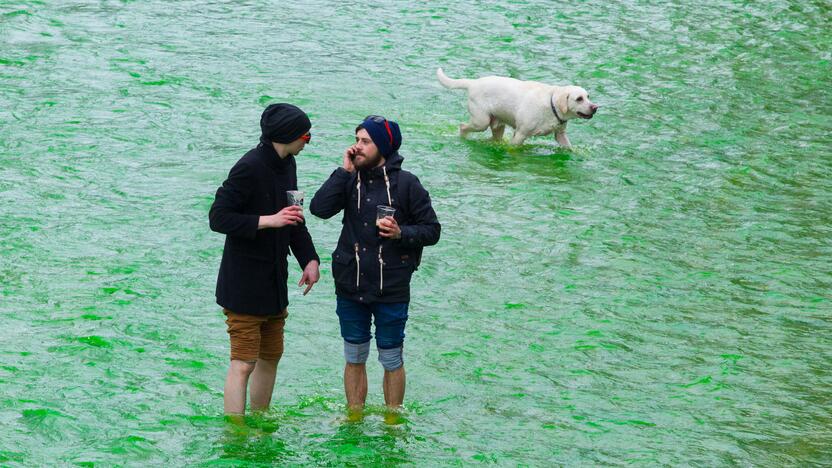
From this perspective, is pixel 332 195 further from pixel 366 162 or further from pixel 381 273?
pixel 381 273

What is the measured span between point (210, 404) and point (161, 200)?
15.5ft

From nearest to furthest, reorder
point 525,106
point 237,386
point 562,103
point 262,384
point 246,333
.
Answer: point 246,333, point 237,386, point 262,384, point 562,103, point 525,106

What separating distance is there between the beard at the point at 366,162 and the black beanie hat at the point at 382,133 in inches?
1.8

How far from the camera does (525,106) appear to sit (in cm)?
1408

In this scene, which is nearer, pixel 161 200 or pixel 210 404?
pixel 210 404

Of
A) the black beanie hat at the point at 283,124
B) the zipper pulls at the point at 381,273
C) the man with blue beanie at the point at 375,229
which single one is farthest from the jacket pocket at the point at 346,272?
the black beanie hat at the point at 283,124

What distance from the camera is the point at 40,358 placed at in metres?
7.96

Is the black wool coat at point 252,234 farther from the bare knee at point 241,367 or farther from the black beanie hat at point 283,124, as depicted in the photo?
the bare knee at point 241,367

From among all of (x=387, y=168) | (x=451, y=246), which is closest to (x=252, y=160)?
(x=387, y=168)

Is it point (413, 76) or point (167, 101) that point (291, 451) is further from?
point (413, 76)

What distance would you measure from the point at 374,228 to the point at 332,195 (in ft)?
1.00

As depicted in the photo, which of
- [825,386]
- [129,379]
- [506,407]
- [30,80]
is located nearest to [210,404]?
[129,379]

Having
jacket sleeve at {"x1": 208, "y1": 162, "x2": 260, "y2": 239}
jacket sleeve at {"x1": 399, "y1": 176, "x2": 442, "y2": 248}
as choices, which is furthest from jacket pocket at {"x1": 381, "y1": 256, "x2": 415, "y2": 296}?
jacket sleeve at {"x1": 208, "y1": 162, "x2": 260, "y2": 239}

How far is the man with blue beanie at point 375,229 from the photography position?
673cm
